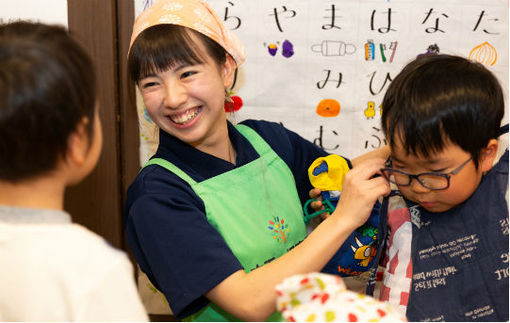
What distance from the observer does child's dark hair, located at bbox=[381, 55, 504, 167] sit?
2.78ft

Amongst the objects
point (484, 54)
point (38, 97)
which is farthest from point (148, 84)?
point (484, 54)

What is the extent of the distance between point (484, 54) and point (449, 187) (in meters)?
0.53

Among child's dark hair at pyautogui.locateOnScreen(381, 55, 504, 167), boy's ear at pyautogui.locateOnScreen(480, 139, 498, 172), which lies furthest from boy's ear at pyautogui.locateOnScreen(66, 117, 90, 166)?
boy's ear at pyautogui.locateOnScreen(480, 139, 498, 172)

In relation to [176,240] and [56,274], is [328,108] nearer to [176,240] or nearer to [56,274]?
[176,240]

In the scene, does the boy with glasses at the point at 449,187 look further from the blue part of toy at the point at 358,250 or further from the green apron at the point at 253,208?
the green apron at the point at 253,208

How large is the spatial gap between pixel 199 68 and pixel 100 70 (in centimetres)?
37

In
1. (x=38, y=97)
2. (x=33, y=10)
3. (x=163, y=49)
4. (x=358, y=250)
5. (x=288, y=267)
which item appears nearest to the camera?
(x=38, y=97)

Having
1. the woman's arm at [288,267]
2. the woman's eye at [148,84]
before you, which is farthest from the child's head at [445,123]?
the woman's eye at [148,84]

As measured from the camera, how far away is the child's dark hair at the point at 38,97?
0.58 meters

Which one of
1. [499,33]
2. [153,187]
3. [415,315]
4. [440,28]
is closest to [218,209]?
[153,187]

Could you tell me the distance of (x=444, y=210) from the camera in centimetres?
96

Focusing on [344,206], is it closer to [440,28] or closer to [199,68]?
[199,68]

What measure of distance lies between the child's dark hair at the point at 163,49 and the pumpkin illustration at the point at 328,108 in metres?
A: 0.42

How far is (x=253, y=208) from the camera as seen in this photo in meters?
1.02
